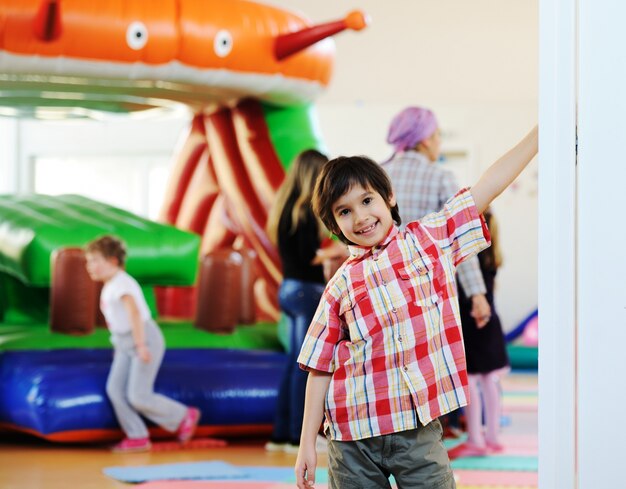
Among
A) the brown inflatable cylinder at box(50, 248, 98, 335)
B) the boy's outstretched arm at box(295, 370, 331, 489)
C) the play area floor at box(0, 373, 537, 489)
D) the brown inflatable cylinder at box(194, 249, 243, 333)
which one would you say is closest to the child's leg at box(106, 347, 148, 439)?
the play area floor at box(0, 373, 537, 489)

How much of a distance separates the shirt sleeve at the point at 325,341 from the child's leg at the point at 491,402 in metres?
2.29

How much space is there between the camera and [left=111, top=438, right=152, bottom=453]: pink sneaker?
4488mm

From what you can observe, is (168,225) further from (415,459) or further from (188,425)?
(415,459)

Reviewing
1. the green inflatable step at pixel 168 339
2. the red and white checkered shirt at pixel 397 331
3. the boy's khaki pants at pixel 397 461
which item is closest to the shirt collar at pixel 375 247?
the red and white checkered shirt at pixel 397 331

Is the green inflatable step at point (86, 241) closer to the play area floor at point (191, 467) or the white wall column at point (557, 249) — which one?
the play area floor at point (191, 467)

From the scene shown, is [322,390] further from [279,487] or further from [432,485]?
[279,487]

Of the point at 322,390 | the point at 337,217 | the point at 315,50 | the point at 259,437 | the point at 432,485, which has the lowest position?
the point at 259,437

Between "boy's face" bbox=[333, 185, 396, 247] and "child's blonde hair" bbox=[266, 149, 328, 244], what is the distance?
2.00m

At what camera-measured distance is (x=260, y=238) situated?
5.80 metres

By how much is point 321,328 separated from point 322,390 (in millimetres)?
115

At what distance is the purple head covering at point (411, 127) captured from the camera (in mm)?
3900

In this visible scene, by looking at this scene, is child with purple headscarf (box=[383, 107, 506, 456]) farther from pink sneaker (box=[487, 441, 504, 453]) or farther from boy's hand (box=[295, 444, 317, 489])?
boy's hand (box=[295, 444, 317, 489])

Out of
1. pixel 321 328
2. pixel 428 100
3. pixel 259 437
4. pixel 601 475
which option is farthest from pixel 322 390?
pixel 428 100

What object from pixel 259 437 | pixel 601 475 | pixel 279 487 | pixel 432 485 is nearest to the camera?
pixel 601 475
